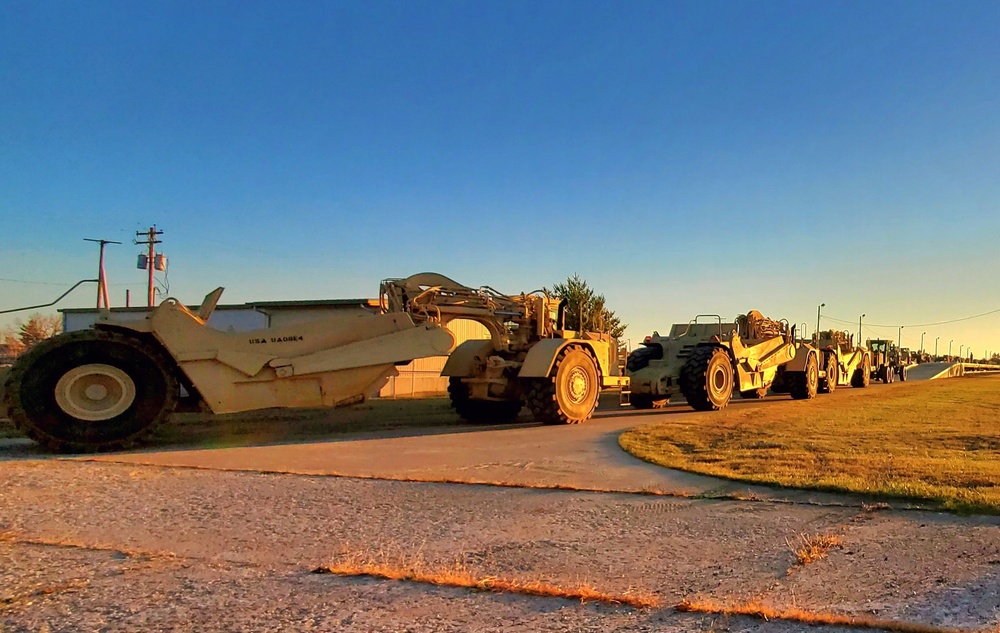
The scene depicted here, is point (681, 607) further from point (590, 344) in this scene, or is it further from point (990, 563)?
point (590, 344)

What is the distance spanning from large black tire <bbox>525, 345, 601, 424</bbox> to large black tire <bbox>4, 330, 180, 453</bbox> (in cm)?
629

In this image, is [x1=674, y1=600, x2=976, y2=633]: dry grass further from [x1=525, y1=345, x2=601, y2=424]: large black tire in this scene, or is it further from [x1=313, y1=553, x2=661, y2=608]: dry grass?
[x1=525, y1=345, x2=601, y2=424]: large black tire

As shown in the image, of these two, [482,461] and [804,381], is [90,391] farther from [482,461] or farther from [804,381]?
[804,381]

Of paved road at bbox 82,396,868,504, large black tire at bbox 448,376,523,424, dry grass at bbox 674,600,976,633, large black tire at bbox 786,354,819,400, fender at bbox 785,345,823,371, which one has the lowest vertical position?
dry grass at bbox 674,600,976,633

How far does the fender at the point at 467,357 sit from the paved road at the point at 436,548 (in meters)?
6.09

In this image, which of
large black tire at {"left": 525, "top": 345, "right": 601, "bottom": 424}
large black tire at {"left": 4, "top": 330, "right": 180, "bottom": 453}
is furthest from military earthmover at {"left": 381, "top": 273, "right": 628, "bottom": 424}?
large black tire at {"left": 4, "top": 330, "right": 180, "bottom": 453}

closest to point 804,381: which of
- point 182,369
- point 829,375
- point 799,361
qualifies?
point 799,361

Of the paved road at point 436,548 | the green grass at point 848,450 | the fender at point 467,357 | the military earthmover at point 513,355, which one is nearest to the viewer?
the paved road at point 436,548

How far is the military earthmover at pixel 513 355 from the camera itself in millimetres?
14312

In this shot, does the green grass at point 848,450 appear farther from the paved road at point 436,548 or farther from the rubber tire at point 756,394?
the rubber tire at point 756,394

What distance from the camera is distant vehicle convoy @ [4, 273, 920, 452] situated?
10.8m

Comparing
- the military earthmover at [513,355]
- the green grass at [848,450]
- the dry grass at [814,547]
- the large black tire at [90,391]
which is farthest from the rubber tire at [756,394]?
the dry grass at [814,547]

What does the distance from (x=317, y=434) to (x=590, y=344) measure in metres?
5.53

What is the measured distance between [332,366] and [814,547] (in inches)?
335
